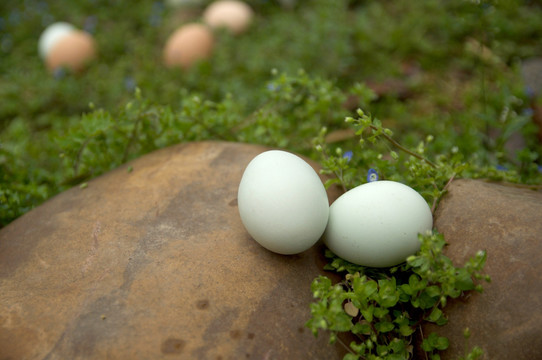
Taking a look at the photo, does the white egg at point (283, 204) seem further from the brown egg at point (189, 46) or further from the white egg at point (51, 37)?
the white egg at point (51, 37)

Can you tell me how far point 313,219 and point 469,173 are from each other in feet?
3.11

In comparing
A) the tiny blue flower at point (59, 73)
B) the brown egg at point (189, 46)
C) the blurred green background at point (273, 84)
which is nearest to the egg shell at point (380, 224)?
the blurred green background at point (273, 84)

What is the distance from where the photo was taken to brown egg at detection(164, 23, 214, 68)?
159 inches

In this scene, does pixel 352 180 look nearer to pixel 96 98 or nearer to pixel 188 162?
pixel 188 162

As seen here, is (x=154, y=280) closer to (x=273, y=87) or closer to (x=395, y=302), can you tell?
(x=395, y=302)

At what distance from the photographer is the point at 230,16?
173 inches

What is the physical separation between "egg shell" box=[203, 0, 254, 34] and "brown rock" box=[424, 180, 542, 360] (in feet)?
10.2

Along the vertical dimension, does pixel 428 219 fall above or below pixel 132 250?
above

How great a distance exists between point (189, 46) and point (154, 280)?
286 cm

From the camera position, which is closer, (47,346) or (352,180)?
(47,346)

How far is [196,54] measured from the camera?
4.04 meters

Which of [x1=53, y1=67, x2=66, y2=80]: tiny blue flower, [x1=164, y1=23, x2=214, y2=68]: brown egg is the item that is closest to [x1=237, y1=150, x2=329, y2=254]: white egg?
[x1=164, y1=23, x2=214, y2=68]: brown egg

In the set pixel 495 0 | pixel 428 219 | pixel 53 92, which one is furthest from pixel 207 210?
pixel 53 92

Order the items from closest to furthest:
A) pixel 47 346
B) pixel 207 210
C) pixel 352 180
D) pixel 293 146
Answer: pixel 47 346 < pixel 207 210 < pixel 352 180 < pixel 293 146
